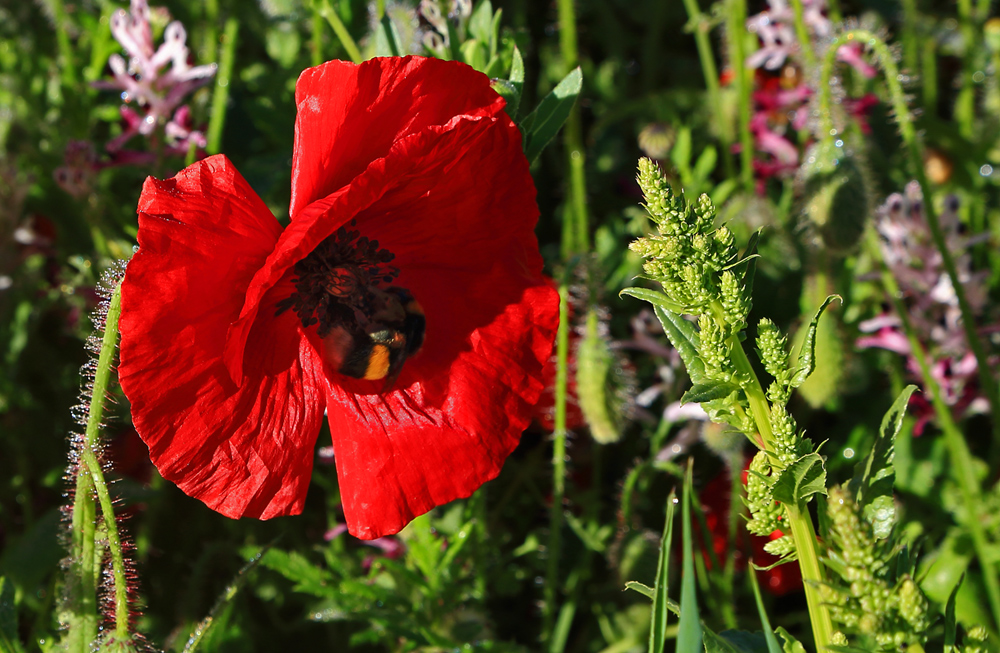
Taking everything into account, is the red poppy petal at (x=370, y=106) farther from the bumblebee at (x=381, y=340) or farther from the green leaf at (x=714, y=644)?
the green leaf at (x=714, y=644)

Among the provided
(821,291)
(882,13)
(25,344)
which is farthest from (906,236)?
(25,344)

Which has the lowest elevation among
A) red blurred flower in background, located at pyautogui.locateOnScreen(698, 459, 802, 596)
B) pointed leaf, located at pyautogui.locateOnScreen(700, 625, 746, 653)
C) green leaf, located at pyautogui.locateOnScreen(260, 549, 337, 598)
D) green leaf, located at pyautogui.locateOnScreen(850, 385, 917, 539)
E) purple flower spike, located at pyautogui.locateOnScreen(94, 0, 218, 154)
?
red blurred flower in background, located at pyautogui.locateOnScreen(698, 459, 802, 596)

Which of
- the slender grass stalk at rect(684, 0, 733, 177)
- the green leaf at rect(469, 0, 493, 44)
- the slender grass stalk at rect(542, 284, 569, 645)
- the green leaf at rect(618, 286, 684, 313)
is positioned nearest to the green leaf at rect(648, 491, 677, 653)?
the green leaf at rect(618, 286, 684, 313)

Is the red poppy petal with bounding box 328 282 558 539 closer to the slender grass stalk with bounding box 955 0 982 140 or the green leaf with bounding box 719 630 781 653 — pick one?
the green leaf with bounding box 719 630 781 653

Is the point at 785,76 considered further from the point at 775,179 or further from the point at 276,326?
the point at 276,326

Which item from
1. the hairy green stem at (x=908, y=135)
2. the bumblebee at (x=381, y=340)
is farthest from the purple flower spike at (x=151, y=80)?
the hairy green stem at (x=908, y=135)

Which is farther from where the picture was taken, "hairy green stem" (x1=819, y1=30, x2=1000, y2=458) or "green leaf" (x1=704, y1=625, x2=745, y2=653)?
"hairy green stem" (x1=819, y1=30, x2=1000, y2=458)

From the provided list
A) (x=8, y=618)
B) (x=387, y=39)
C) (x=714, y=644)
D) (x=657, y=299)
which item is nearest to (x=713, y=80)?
(x=387, y=39)

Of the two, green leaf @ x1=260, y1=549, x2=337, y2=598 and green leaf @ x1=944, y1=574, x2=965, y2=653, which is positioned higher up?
green leaf @ x1=260, y1=549, x2=337, y2=598
